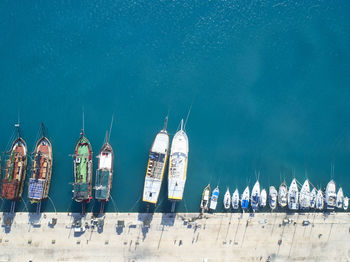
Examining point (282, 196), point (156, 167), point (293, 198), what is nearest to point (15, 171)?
point (156, 167)

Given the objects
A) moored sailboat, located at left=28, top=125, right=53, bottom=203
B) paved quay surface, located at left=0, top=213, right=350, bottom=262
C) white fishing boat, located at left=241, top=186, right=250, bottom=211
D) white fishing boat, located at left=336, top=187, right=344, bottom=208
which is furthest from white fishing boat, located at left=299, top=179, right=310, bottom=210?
moored sailboat, located at left=28, top=125, right=53, bottom=203

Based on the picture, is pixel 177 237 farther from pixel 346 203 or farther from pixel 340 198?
pixel 346 203

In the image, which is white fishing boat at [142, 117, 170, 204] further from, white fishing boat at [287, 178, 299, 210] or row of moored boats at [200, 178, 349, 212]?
white fishing boat at [287, 178, 299, 210]

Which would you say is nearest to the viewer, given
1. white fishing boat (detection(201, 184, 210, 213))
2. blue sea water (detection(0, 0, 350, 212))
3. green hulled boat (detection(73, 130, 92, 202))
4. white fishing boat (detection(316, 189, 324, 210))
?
green hulled boat (detection(73, 130, 92, 202))

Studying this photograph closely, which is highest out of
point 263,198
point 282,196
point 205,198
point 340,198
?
point 340,198

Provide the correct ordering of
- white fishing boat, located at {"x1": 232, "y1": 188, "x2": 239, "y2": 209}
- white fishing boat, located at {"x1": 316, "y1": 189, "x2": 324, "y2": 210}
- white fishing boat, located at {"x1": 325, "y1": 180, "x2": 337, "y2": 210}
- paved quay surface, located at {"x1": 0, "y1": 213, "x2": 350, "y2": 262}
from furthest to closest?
1. white fishing boat, located at {"x1": 316, "y1": 189, "x2": 324, "y2": 210}
2. white fishing boat, located at {"x1": 325, "y1": 180, "x2": 337, "y2": 210}
3. white fishing boat, located at {"x1": 232, "y1": 188, "x2": 239, "y2": 209}
4. paved quay surface, located at {"x1": 0, "y1": 213, "x2": 350, "y2": 262}

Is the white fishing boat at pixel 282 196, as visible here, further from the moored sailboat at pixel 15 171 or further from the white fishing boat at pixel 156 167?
the moored sailboat at pixel 15 171

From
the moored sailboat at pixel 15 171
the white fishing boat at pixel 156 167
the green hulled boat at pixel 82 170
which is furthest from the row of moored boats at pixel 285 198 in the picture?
the moored sailboat at pixel 15 171
